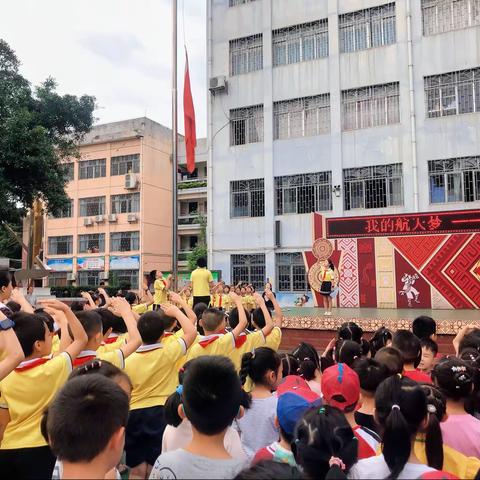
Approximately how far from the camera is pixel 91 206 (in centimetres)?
3045

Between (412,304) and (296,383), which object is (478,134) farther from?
(296,383)

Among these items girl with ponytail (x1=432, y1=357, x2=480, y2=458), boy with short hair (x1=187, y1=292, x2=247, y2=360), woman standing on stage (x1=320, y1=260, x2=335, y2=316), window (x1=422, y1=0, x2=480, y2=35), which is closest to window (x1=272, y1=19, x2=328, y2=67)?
window (x1=422, y1=0, x2=480, y2=35)

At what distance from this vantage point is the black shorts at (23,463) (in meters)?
2.77

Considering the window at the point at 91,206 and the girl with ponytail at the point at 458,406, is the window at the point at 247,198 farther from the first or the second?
the girl with ponytail at the point at 458,406

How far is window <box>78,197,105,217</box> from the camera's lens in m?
30.1

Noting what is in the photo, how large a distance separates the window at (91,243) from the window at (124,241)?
69cm

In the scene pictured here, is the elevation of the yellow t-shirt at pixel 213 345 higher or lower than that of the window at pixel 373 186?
lower

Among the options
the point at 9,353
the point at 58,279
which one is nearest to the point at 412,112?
the point at 9,353

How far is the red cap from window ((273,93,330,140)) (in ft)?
58.6

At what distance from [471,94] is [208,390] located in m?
18.3

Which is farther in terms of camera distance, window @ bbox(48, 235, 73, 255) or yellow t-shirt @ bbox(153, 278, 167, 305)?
window @ bbox(48, 235, 73, 255)

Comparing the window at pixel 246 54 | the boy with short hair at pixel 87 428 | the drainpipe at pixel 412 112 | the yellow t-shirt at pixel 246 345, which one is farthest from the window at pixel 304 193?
the boy with short hair at pixel 87 428

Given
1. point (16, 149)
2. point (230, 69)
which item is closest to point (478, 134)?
point (230, 69)

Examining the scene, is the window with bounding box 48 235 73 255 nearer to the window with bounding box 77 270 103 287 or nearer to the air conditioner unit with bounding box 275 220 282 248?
the window with bounding box 77 270 103 287
